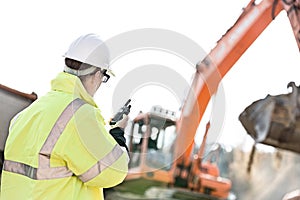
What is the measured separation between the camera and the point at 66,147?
345 cm

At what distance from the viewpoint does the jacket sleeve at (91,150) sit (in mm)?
3455

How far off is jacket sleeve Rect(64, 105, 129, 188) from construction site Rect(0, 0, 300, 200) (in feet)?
2.52

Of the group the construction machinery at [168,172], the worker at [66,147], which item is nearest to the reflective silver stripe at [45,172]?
the worker at [66,147]

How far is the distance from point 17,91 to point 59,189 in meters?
1.02

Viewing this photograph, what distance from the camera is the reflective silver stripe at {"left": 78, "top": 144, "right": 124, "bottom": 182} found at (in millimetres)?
3484

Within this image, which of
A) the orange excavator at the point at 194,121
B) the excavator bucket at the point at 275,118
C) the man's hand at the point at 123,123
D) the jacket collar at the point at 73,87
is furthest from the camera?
the orange excavator at the point at 194,121

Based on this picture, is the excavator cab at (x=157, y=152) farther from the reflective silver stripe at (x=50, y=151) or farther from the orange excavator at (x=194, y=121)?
the reflective silver stripe at (x=50, y=151)

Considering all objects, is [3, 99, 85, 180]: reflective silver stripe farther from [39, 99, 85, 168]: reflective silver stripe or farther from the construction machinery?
the construction machinery

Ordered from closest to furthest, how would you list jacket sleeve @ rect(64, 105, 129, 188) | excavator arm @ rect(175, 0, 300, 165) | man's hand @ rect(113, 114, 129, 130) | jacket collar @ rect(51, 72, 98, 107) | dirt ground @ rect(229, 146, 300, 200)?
1. jacket sleeve @ rect(64, 105, 129, 188)
2. jacket collar @ rect(51, 72, 98, 107)
3. man's hand @ rect(113, 114, 129, 130)
4. excavator arm @ rect(175, 0, 300, 165)
5. dirt ground @ rect(229, 146, 300, 200)

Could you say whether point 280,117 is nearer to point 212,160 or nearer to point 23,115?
point 23,115

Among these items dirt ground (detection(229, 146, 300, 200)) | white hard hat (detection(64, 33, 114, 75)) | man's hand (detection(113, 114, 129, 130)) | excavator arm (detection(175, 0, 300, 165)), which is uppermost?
excavator arm (detection(175, 0, 300, 165))

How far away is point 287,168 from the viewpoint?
3388 cm

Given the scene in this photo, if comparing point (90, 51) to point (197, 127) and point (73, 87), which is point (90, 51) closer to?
point (73, 87)

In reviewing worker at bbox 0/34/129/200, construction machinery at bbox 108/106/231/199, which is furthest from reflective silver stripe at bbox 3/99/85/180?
construction machinery at bbox 108/106/231/199
